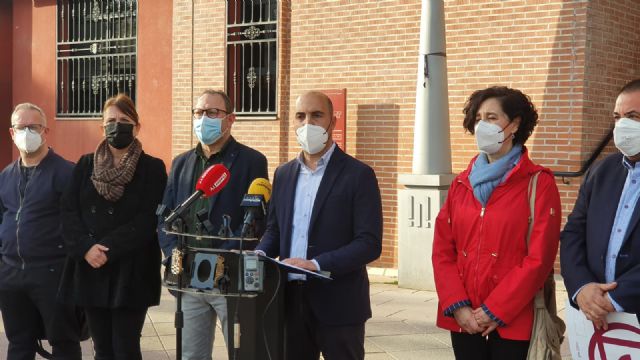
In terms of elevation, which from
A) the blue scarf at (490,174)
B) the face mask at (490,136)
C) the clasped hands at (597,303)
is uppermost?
the face mask at (490,136)

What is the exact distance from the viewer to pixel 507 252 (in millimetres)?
4223

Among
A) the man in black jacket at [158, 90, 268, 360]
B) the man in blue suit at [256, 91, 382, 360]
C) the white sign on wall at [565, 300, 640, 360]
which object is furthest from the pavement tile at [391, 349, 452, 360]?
the white sign on wall at [565, 300, 640, 360]

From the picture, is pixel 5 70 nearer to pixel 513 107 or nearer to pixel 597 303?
pixel 513 107

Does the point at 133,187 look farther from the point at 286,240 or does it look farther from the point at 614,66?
the point at 614,66

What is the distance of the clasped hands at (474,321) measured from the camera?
166 inches

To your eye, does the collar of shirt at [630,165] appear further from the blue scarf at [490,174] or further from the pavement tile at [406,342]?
the pavement tile at [406,342]

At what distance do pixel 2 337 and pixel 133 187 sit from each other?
3.06m

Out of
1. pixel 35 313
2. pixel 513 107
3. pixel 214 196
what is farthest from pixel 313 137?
pixel 35 313

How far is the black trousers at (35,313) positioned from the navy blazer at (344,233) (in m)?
1.81

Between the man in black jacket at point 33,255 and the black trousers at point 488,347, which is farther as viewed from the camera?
the man in black jacket at point 33,255

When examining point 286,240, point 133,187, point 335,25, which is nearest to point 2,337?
point 133,187

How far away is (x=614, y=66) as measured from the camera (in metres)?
10.2

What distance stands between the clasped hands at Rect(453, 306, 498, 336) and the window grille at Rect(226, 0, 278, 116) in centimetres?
832

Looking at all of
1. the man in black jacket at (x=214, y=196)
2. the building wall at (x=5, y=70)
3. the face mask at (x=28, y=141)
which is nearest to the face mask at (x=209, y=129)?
the man in black jacket at (x=214, y=196)
